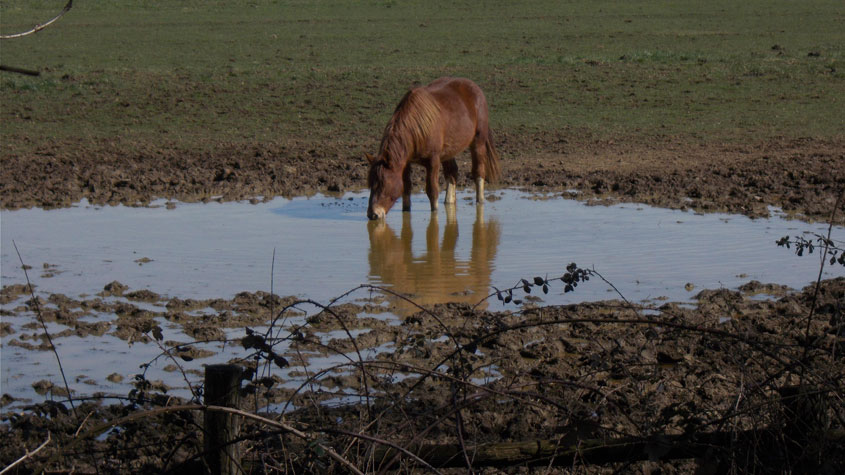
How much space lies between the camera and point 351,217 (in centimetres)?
983

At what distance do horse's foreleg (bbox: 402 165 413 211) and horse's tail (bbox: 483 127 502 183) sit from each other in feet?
3.94

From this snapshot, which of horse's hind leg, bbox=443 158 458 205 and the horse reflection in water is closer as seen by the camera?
the horse reflection in water

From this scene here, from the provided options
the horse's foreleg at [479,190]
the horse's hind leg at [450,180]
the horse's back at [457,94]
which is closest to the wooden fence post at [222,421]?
the horse's back at [457,94]

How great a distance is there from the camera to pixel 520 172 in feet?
40.3

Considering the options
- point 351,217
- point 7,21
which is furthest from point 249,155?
point 7,21

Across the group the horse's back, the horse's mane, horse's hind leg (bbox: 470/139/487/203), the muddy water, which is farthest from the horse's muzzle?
horse's hind leg (bbox: 470/139/487/203)

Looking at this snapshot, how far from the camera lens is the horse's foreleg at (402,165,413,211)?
32.8ft

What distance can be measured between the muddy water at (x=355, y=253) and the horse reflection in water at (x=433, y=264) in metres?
0.02

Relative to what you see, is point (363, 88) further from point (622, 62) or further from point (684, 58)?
point (684, 58)

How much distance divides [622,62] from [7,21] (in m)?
19.4

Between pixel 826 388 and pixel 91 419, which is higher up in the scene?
pixel 826 388

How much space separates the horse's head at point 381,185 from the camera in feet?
31.2

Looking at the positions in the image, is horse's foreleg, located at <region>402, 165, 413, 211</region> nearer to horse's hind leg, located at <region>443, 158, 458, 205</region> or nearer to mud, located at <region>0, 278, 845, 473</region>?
horse's hind leg, located at <region>443, 158, 458, 205</region>

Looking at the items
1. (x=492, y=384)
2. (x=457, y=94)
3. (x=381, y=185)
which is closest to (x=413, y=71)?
(x=457, y=94)
